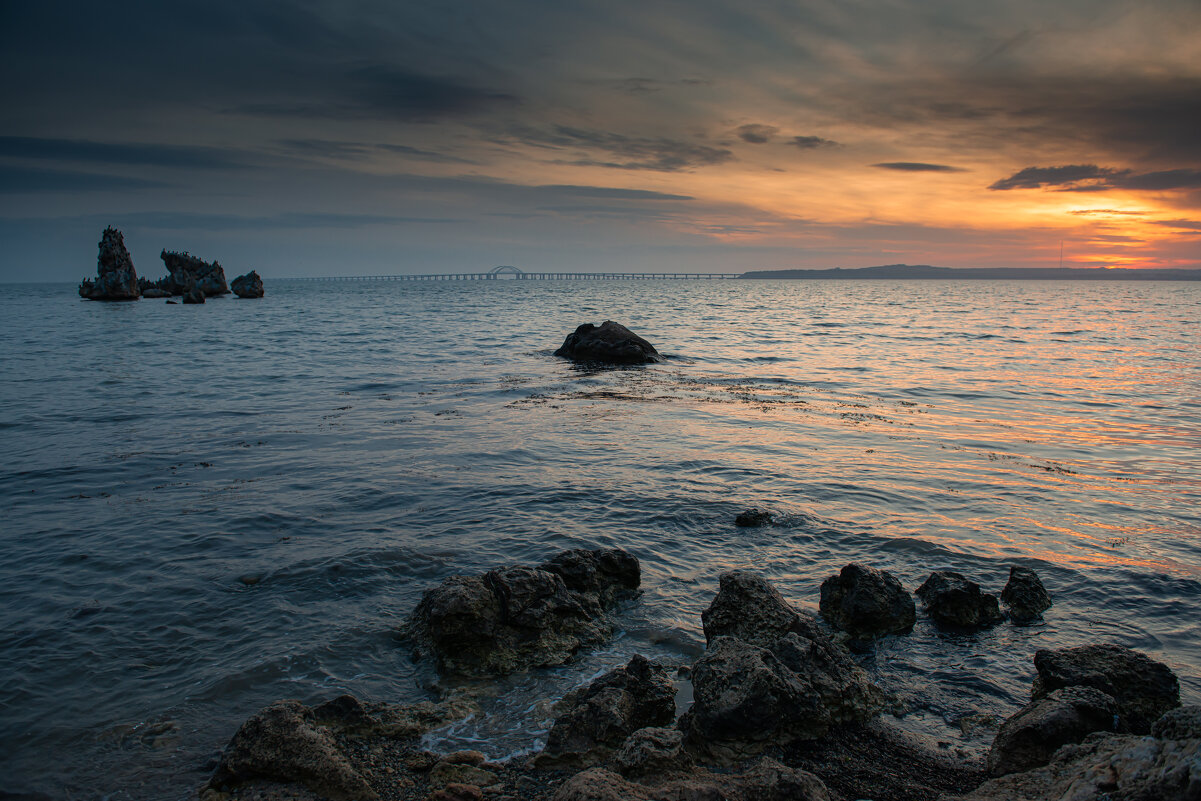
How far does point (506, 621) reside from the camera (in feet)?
21.3

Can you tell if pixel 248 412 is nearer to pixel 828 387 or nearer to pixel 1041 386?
pixel 828 387

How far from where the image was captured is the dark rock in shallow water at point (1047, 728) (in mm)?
4543

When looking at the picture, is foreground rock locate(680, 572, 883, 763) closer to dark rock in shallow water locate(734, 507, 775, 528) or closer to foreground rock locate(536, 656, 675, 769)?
foreground rock locate(536, 656, 675, 769)

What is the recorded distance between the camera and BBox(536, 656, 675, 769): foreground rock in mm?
4840

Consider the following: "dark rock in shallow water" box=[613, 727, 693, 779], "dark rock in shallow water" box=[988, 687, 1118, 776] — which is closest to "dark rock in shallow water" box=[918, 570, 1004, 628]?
"dark rock in shallow water" box=[988, 687, 1118, 776]

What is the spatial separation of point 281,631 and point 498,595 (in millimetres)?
2289

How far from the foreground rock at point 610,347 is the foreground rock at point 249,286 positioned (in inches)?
4260

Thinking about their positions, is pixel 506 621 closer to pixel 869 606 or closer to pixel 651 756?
pixel 651 756

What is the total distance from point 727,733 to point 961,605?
11.4 ft

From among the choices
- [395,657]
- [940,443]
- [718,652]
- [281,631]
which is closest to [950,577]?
[718,652]

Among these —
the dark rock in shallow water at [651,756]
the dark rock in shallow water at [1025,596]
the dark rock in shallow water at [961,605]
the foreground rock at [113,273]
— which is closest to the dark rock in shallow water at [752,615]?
the dark rock in shallow water at [651,756]

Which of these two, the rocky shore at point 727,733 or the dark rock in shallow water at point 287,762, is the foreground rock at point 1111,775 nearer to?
the rocky shore at point 727,733

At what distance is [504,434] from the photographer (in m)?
15.4

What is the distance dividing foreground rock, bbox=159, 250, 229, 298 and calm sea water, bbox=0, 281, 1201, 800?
4488 inches
